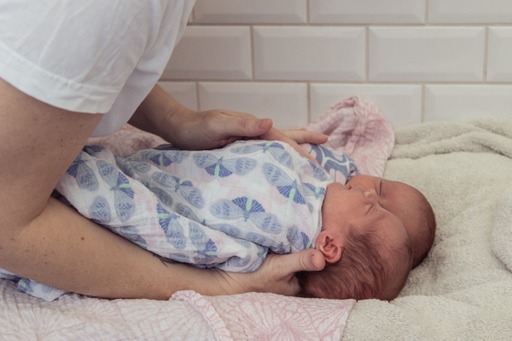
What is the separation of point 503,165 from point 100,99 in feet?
2.49

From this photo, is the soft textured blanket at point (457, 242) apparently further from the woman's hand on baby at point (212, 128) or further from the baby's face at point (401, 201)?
the woman's hand on baby at point (212, 128)

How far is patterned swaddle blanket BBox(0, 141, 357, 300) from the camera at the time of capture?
1.00m

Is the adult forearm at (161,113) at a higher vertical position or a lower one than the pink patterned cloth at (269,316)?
higher

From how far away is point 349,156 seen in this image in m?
1.40

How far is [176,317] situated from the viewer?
94 cm

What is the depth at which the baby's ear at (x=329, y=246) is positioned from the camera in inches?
43.0

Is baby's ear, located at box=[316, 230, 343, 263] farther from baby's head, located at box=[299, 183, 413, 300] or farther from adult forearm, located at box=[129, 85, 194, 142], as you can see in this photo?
adult forearm, located at box=[129, 85, 194, 142]

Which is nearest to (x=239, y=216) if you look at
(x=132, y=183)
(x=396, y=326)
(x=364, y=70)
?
(x=132, y=183)

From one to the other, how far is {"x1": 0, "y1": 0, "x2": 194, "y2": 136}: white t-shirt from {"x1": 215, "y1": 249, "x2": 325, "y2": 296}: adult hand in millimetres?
324

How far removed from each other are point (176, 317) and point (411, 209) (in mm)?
442

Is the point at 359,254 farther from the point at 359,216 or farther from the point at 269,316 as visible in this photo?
the point at 269,316

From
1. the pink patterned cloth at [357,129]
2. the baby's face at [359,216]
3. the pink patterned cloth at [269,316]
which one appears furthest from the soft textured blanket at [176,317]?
the pink patterned cloth at [357,129]

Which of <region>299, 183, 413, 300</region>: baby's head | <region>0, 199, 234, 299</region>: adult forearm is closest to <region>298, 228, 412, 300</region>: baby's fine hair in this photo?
<region>299, 183, 413, 300</region>: baby's head

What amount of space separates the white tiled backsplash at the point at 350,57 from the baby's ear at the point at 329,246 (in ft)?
1.43
